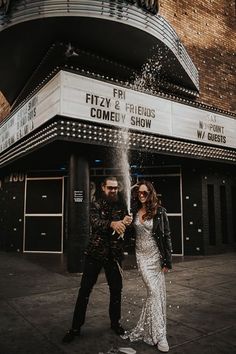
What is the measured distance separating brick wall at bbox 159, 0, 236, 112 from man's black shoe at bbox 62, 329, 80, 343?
9627 mm

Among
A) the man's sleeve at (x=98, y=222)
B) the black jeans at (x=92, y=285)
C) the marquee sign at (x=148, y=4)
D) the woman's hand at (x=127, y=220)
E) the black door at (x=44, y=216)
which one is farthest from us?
the black door at (x=44, y=216)

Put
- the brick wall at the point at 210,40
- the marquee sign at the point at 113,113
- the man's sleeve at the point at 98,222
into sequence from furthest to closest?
1. the brick wall at the point at 210,40
2. the marquee sign at the point at 113,113
3. the man's sleeve at the point at 98,222

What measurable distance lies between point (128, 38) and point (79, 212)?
4620 millimetres

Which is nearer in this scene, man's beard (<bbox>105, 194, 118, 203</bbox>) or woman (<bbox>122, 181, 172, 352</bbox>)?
woman (<bbox>122, 181, 172, 352</bbox>)

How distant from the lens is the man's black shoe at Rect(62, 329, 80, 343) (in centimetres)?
375

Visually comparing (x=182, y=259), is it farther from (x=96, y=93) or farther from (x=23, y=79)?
(x=23, y=79)

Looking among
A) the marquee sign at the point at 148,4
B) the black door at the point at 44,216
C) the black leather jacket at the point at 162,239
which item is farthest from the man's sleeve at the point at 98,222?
the black door at the point at 44,216

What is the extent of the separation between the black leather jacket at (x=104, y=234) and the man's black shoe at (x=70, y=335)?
917mm

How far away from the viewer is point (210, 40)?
40.4 ft

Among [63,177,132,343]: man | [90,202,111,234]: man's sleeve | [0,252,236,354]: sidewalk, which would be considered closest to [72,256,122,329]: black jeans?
[63,177,132,343]: man

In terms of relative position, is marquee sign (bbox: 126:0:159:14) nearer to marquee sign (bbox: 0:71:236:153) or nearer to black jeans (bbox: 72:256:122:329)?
marquee sign (bbox: 0:71:236:153)

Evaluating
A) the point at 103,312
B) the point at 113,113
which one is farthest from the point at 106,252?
the point at 113,113

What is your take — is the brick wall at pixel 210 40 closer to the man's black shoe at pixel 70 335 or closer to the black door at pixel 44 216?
the black door at pixel 44 216

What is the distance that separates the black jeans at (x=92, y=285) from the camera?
384 centimetres
